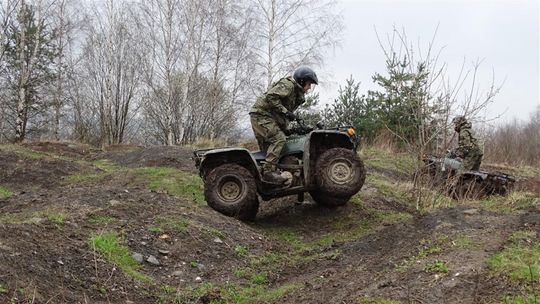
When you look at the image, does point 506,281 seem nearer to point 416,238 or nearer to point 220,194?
A: point 416,238

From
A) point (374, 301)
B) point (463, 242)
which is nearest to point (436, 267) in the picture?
point (374, 301)

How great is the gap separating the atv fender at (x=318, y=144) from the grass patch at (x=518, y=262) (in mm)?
3439

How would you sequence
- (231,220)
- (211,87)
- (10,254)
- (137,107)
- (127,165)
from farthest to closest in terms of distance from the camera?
1. (137,107)
2. (211,87)
3. (127,165)
4. (231,220)
5. (10,254)

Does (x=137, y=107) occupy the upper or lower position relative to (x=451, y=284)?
upper

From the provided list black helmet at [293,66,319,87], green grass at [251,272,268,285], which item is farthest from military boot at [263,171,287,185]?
green grass at [251,272,268,285]

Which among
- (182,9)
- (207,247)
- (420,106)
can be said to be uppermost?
(182,9)

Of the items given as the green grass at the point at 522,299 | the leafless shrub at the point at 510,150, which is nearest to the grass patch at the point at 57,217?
the green grass at the point at 522,299

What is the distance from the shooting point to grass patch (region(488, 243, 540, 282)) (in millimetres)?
3523

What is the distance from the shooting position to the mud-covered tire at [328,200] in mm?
7952

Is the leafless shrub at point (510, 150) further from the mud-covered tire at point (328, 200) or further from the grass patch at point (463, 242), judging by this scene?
the grass patch at point (463, 242)

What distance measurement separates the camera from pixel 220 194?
788 cm

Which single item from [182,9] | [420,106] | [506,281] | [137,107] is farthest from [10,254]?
[137,107]

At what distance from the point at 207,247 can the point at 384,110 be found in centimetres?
1523

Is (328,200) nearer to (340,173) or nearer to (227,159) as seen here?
(340,173)
